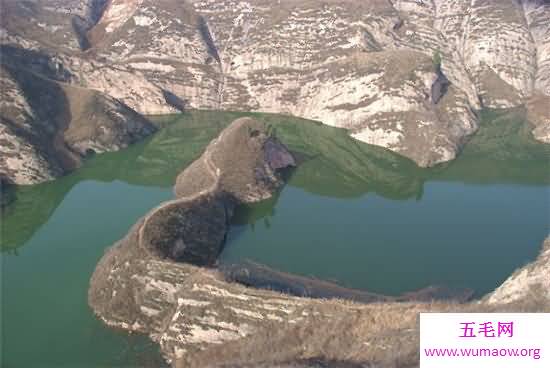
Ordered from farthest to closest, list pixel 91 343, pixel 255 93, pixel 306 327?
pixel 255 93 < pixel 91 343 < pixel 306 327

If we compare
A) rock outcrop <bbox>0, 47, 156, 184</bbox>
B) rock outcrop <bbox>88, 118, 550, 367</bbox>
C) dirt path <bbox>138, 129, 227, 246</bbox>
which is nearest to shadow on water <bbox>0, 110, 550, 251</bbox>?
rock outcrop <bbox>0, 47, 156, 184</bbox>

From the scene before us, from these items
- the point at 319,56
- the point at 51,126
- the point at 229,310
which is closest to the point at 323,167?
the point at 229,310

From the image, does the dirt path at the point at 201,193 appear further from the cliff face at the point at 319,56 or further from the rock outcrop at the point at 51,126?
the cliff face at the point at 319,56

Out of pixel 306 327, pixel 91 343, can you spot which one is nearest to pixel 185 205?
pixel 91 343

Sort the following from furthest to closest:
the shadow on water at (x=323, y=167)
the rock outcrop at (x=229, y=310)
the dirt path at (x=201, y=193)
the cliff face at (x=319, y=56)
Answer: the cliff face at (x=319, y=56) → the shadow on water at (x=323, y=167) → the dirt path at (x=201, y=193) → the rock outcrop at (x=229, y=310)

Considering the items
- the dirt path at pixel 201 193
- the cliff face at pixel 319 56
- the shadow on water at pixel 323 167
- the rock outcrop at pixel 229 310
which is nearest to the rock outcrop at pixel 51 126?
the shadow on water at pixel 323 167

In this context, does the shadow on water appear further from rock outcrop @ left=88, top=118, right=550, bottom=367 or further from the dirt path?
rock outcrop @ left=88, top=118, right=550, bottom=367

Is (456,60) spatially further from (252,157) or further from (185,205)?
(185,205)
